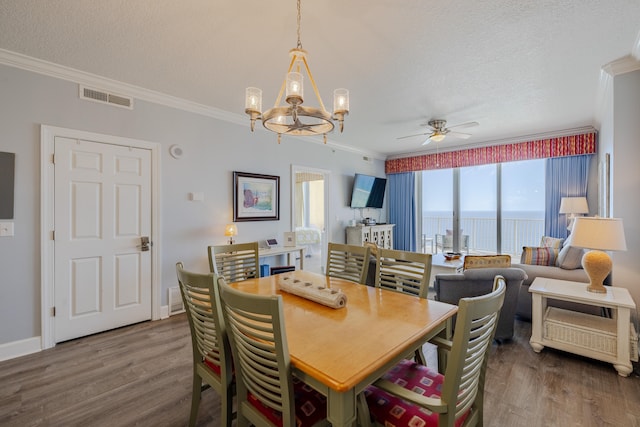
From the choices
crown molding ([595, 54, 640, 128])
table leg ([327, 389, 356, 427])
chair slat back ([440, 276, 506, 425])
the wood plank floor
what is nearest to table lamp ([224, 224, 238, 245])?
the wood plank floor

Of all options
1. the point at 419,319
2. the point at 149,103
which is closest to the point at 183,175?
the point at 149,103

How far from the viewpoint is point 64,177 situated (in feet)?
9.02

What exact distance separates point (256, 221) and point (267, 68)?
224 cm

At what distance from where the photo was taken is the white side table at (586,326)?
227 centimetres

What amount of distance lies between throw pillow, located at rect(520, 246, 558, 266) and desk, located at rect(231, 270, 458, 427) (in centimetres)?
276

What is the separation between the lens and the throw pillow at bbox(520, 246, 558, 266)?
3.61 metres

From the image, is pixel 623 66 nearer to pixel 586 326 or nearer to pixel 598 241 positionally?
pixel 598 241

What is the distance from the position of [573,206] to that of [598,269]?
2.39 m

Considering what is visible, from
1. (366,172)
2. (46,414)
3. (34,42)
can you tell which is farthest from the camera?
(366,172)

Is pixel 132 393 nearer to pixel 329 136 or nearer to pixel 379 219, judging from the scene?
pixel 329 136

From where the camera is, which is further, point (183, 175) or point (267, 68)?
point (183, 175)

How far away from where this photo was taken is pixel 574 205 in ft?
14.3

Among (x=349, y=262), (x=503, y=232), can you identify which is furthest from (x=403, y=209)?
(x=349, y=262)

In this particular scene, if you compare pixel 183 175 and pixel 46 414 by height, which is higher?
pixel 183 175
